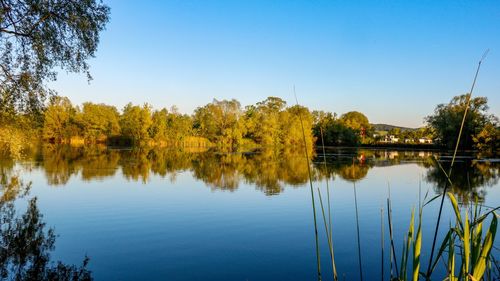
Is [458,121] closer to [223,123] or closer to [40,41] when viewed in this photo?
[223,123]

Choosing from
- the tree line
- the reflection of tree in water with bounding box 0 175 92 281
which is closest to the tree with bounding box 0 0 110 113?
the reflection of tree in water with bounding box 0 175 92 281

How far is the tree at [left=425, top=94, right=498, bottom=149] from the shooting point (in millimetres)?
65875

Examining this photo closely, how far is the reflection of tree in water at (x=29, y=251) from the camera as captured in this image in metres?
7.18

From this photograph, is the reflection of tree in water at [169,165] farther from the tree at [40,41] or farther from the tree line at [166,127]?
the tree line at [166,127]

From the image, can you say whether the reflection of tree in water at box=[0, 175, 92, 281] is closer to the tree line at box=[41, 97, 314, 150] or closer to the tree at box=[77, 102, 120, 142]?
the tree line at box=[41, 97, 314, 150]

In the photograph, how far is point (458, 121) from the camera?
2670 inches

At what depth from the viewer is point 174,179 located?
75.5 ft

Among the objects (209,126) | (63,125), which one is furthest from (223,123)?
(63,125)

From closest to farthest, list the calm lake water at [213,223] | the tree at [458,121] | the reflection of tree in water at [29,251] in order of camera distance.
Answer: the reflection of tree in water at [29,251], the calm lake water at [213,223], the tree at [458,121]

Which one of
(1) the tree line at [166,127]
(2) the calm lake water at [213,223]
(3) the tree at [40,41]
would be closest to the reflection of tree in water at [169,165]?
(2) the calm lake water at [213,223]

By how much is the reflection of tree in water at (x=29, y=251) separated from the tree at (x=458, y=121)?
66065 mm

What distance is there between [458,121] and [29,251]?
74482 millimetres

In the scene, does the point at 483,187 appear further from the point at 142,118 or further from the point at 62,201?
the point at 142,118

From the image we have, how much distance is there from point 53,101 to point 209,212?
6920 mm
